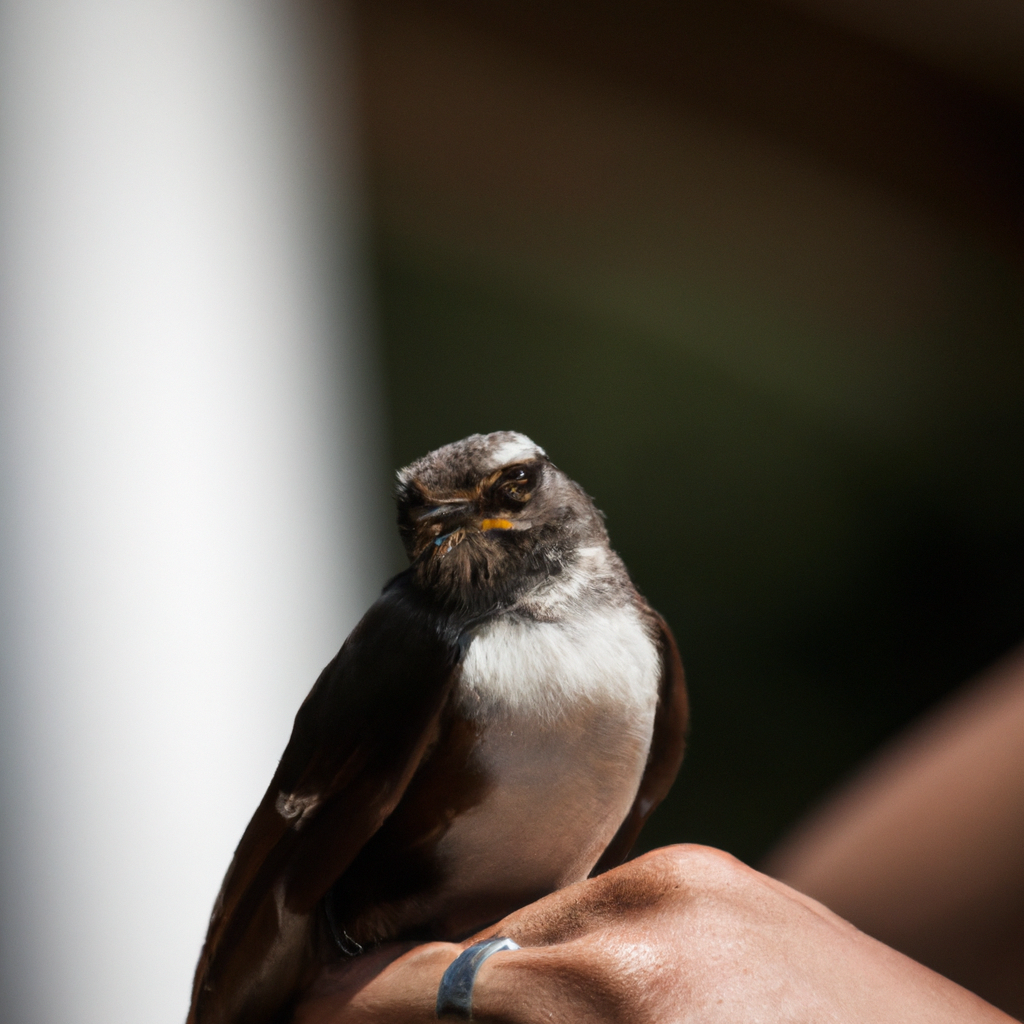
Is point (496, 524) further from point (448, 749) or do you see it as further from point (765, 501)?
point (765, 501)

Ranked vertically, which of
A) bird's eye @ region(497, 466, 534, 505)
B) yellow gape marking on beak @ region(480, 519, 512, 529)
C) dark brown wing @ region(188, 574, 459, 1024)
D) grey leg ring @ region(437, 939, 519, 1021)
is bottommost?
grey leg ring @ region(437, 939, 519, 1021)

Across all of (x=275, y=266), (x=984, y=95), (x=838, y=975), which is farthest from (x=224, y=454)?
(x=984, y=95)

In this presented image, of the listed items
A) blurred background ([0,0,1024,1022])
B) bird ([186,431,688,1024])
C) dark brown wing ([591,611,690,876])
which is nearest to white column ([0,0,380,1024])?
blurred background ([0,0,1024,1022])

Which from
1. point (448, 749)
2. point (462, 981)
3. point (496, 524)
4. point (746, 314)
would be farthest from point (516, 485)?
point (746, 314)

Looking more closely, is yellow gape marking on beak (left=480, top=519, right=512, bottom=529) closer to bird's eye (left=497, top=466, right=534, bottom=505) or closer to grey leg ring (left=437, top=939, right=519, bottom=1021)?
bird's eye (left=497, top=466, right=534, bottom=505)

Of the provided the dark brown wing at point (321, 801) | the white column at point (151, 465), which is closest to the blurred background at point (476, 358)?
the white column at point (151, 465)

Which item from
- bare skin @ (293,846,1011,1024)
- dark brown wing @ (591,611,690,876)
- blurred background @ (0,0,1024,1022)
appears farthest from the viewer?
blurred background @ (0,0,1024,1022)
